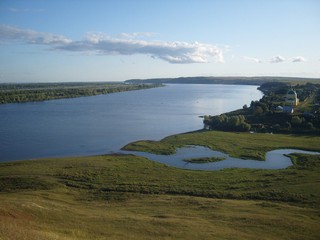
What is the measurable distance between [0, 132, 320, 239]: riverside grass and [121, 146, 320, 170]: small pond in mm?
1933

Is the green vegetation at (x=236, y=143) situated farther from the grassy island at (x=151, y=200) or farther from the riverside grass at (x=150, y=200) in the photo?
Answer: the riverside grass at (x=150, y=200)

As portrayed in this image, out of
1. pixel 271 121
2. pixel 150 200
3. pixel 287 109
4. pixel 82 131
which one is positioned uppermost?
pixel 287 109

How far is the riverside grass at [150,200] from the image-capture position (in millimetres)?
18391

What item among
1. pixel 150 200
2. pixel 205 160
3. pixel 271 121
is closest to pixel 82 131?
pixel 205 160

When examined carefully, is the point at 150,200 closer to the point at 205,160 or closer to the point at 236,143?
the point at 205,160

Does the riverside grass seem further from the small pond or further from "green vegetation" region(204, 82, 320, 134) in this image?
"green vegetation" region(204, 82, 320, 134)

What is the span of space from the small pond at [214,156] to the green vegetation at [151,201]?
2.15m

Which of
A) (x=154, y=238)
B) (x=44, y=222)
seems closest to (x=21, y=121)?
(x=44, y=222)

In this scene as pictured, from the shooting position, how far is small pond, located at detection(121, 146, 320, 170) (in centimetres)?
3548

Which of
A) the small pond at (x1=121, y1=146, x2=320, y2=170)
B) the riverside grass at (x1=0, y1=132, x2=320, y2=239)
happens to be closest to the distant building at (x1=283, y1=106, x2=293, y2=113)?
the small pond at (x1=121, y1=146, x2=320, y2=170)

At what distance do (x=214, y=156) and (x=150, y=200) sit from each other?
1689cm

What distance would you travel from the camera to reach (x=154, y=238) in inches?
698

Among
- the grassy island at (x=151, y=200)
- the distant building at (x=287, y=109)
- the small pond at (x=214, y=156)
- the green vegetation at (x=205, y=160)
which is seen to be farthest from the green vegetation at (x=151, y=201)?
the distant building at (x=287, y=109)

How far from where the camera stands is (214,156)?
131ft
